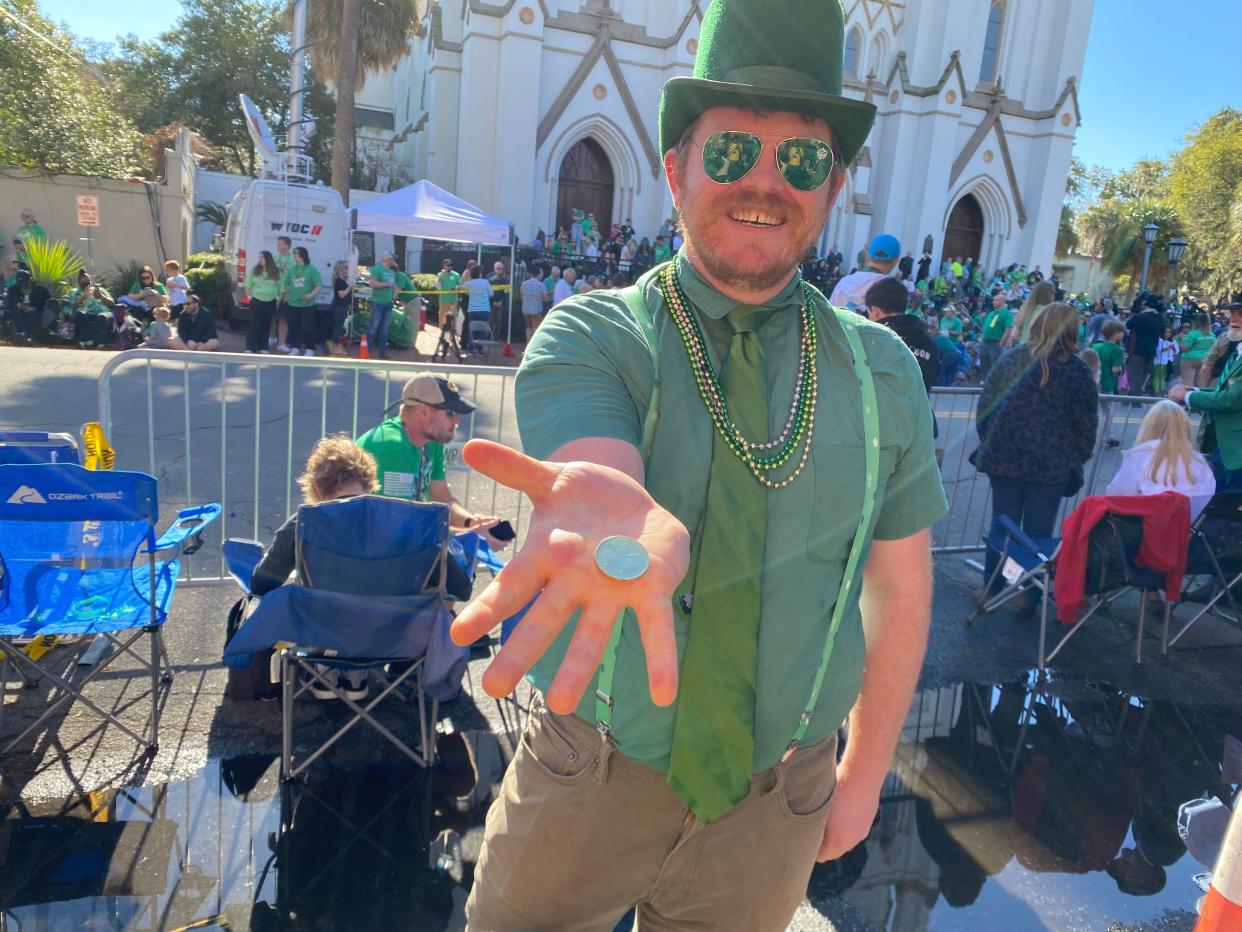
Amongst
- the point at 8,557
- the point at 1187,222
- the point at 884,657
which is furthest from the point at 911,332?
the point at 1187,222

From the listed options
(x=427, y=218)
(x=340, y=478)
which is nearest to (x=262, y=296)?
(x=427, y=218)

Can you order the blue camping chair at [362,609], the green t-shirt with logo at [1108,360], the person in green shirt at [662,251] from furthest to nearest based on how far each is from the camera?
the person in green shirt at [662,251]
the green t-shirt with logo at [1108,360]
the blue camping chair at [362,609]

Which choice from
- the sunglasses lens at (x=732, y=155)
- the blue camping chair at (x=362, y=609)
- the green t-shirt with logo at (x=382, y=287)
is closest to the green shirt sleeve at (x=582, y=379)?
the sunglasses lens at (x=732, y=155)

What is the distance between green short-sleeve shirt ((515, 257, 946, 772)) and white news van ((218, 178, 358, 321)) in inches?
561

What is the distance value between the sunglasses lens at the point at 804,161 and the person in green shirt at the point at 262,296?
13.7m

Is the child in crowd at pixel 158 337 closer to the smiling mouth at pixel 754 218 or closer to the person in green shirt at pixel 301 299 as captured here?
the person in green shirt at pixel 301 299

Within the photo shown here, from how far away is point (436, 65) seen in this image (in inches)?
1000

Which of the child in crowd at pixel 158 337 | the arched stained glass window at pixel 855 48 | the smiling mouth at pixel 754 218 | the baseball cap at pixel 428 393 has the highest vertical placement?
the arched stained glass window at pixel 855 48

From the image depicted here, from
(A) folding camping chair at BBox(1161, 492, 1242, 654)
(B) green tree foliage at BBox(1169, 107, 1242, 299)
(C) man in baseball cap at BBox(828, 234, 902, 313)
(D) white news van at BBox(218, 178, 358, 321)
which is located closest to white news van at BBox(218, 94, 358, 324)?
(D) white news van at BBox(218, 178, 358, 321)

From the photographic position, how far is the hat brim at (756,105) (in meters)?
1.34

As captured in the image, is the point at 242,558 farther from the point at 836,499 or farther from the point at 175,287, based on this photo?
the point at 175,287

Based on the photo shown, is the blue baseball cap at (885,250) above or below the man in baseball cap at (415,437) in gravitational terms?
above

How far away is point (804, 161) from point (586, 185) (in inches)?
1038

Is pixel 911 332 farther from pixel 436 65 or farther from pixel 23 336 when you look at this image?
pixel 436 65
